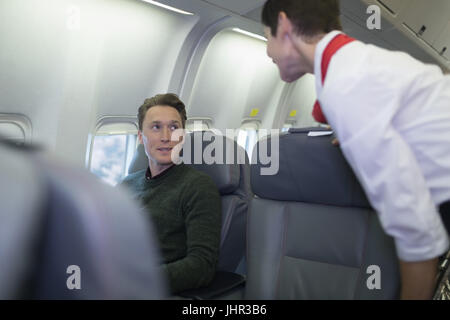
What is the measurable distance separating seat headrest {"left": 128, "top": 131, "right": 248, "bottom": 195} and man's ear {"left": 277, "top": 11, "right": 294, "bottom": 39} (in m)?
0.80

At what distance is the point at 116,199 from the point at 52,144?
2.45m

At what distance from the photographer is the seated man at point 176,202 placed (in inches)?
65.2

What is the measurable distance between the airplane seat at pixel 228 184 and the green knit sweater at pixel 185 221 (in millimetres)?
126

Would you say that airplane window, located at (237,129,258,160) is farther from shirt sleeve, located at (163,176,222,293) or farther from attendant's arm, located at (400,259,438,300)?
attendant's arm, located at (400,259,438,300)

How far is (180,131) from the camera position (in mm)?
2164

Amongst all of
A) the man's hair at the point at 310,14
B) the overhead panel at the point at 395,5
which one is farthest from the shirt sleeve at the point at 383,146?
the overhead panel at the point at 395,5

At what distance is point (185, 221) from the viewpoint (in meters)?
1.81

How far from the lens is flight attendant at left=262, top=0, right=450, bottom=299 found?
1042 mm

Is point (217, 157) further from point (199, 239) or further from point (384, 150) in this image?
point (384, 150)

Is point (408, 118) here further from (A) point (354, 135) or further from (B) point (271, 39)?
(B) point (271, 39)

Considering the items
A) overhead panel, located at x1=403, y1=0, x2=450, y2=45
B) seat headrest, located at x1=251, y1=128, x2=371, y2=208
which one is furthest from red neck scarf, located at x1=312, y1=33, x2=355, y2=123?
overhead panel, located at x1=403, y1=0, x2=450, y2=45

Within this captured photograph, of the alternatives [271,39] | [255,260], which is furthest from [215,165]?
[271,39]

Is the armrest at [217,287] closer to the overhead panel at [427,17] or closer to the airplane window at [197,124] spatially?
the airplane window at [197,124]

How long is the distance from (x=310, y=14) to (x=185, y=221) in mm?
1031
